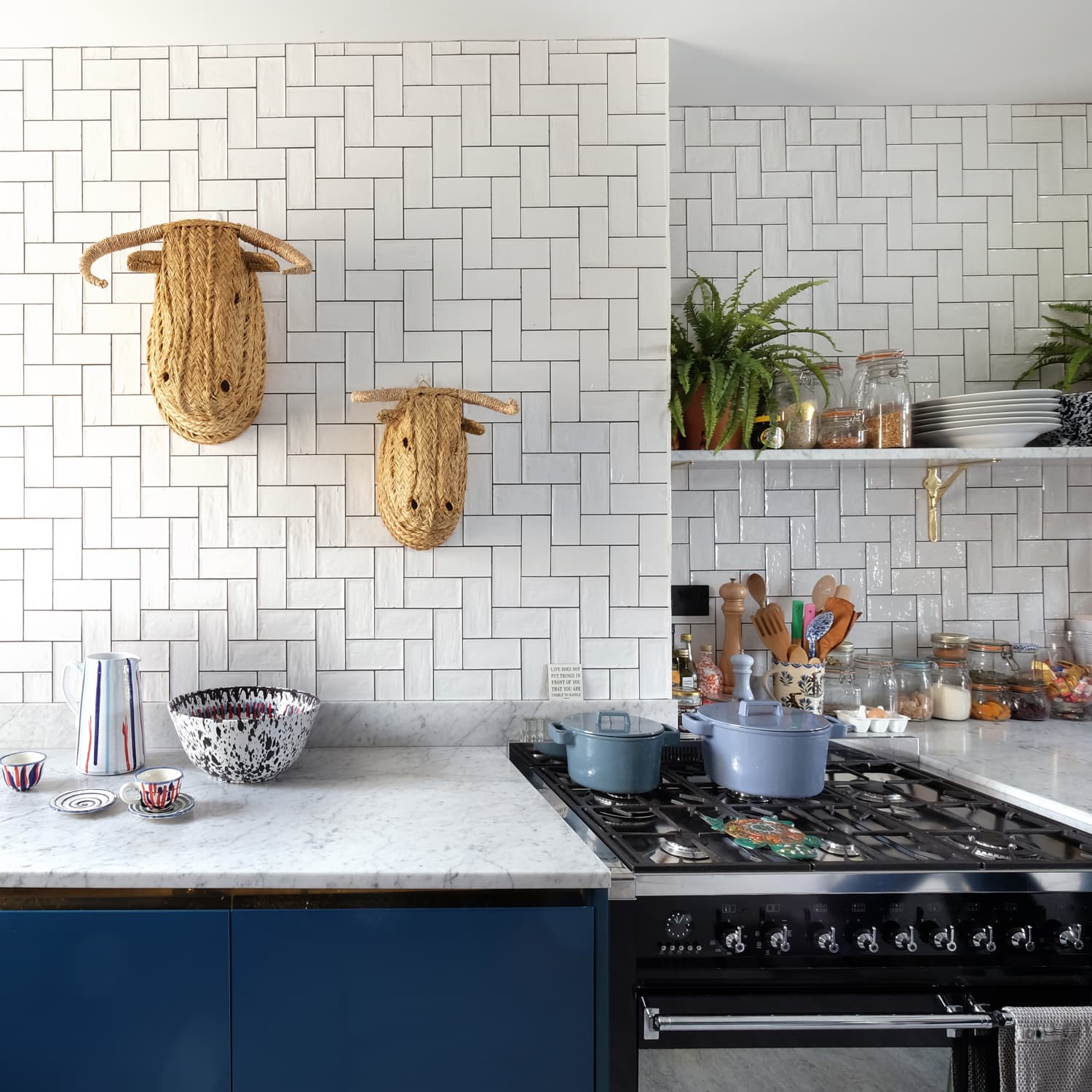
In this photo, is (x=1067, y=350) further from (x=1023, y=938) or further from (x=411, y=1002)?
(x=411, y=1002)

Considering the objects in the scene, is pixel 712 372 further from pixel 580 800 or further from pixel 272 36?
pixel 272 36

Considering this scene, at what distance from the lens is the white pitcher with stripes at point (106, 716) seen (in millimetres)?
1573

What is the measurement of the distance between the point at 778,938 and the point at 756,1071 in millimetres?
203

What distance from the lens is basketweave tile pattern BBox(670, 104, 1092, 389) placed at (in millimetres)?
2133

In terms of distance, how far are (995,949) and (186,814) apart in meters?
1.38

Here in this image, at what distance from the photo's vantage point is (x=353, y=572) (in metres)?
1.84

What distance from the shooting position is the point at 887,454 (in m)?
1.83

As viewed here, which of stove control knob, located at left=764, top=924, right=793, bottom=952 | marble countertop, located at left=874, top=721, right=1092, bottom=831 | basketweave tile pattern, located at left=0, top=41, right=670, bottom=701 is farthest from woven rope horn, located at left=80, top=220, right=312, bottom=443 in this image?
marble countertop, located at left=874, top=721, right=1092, bottom=831

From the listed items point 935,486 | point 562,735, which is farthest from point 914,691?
point 562,735

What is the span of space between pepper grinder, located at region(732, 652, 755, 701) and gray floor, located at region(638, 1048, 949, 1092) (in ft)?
3.00

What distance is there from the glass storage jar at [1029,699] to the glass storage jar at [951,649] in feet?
0.51

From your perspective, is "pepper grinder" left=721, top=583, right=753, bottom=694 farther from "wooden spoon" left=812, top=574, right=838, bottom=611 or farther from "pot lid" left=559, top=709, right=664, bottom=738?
"pot lid" left=559, top=709, right=664, bottom=738

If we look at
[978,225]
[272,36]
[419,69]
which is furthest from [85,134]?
[978,225]

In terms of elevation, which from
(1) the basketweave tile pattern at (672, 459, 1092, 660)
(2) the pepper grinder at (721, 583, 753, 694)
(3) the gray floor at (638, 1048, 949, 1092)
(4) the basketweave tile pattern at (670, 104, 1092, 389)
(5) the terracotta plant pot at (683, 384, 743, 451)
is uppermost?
(4) the basketweave tile pattern at (670, 104, 1092, 389)
